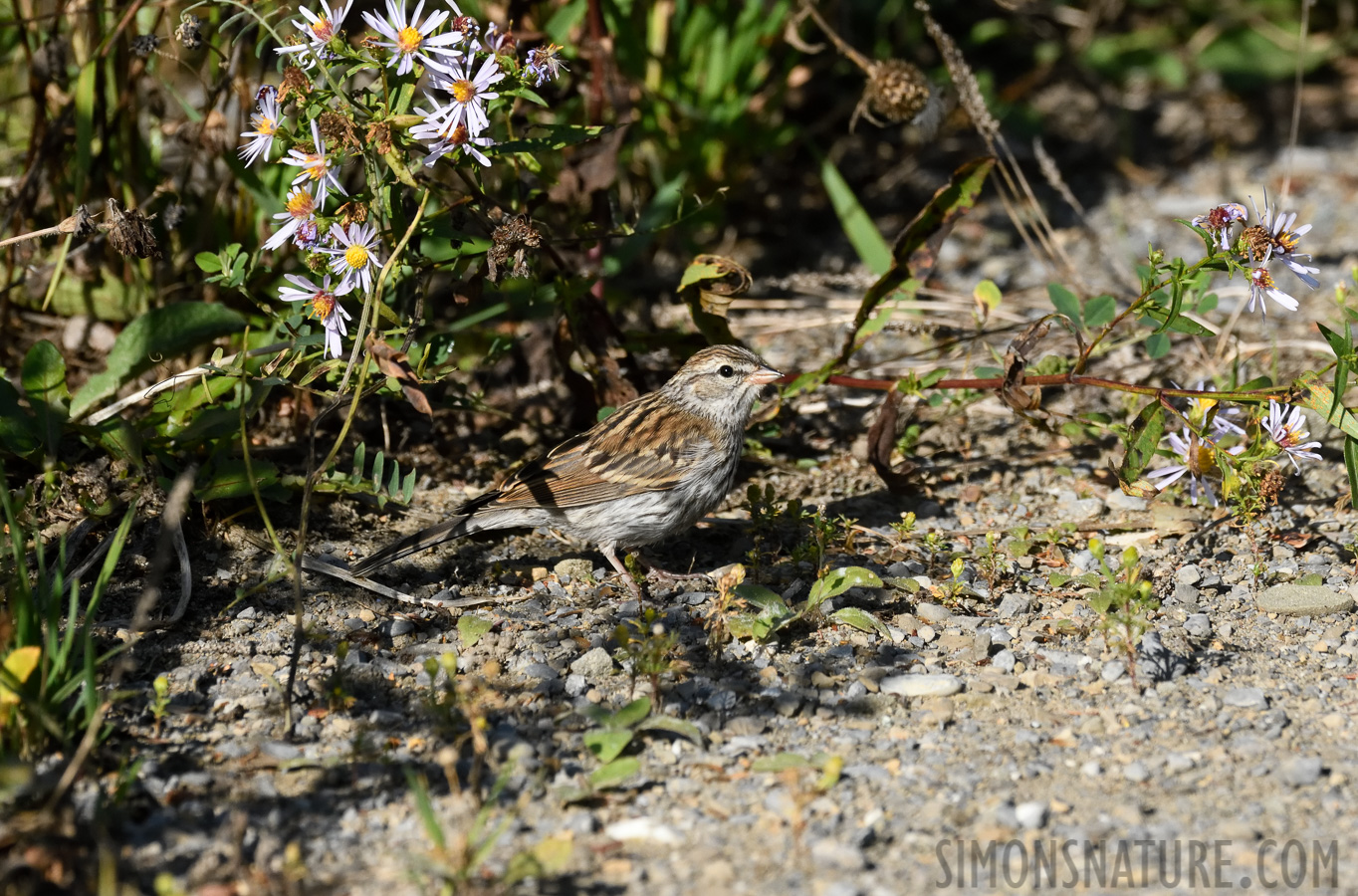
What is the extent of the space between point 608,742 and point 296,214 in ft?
6.13

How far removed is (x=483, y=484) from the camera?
5.29 metres

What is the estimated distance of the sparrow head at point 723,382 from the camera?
4977 mm

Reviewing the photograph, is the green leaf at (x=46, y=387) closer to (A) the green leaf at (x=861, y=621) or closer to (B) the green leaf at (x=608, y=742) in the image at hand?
(B) the green leaf at (x=608, y=742)

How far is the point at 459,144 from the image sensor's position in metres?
3.81

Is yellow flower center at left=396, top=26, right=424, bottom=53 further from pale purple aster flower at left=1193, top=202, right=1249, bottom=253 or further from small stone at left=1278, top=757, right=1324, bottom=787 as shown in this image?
small stone at left=1278, top=757, right=1324, bottom=787

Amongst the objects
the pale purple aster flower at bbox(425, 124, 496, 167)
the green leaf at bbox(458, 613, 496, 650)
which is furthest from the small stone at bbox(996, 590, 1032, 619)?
the pale purple aster flower at bbox(425, 124, 496, 167)

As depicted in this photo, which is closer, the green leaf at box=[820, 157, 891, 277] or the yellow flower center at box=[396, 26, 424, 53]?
the yellow flower center at box=[396, 26, 424, 53]

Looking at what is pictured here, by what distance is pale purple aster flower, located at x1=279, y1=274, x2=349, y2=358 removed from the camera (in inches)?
158

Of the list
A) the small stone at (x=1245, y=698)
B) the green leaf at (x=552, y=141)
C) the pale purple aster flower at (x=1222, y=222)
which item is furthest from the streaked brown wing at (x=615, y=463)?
the small stone at (x=1245, y=698)

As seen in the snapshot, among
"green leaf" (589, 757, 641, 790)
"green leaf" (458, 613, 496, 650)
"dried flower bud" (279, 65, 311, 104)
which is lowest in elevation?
"green leaf" (589, 757, 641, 790)

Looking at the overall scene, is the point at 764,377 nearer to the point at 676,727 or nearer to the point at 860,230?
the point at 860,230

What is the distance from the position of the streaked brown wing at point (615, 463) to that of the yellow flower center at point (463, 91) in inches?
56.4

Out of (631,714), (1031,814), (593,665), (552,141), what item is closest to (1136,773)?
(1031,814)

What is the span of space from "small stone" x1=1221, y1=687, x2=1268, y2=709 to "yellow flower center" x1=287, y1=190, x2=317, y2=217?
3030 mm
